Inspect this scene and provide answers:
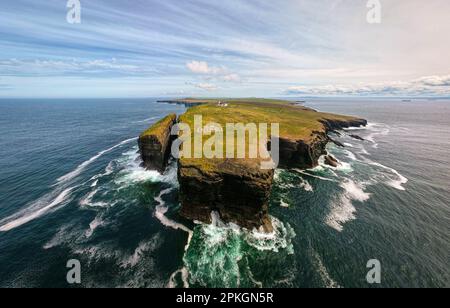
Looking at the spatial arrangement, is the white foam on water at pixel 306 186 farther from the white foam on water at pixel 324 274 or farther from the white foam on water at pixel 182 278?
the white foam on water at pixel 182 278

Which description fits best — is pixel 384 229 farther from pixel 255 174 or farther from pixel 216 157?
pixel 216 157

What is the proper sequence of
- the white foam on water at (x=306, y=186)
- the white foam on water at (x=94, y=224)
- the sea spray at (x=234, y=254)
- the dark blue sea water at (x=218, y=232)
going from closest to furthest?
the sea spray at (x=234, y=254), the dark blue sea water at (x=218, y=232), the white foam on water at (x=94, y=224), the white foam on water at (x=306, y=186)

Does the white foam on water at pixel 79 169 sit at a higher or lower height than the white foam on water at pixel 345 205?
higher

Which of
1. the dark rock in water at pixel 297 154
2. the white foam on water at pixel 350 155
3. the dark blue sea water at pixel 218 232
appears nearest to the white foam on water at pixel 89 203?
the dark blue sea water at pixel 218 232

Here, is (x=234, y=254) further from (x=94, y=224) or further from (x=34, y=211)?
(x=34, y=211)

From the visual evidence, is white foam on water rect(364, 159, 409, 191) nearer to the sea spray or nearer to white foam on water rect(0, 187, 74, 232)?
the sea spray

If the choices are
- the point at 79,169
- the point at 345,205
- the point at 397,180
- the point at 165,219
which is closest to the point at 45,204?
the point at 79,169

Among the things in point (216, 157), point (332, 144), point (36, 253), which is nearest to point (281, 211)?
point (216, 157)

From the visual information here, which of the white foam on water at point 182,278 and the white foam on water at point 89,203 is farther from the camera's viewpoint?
the white foam on water at point 89,203
